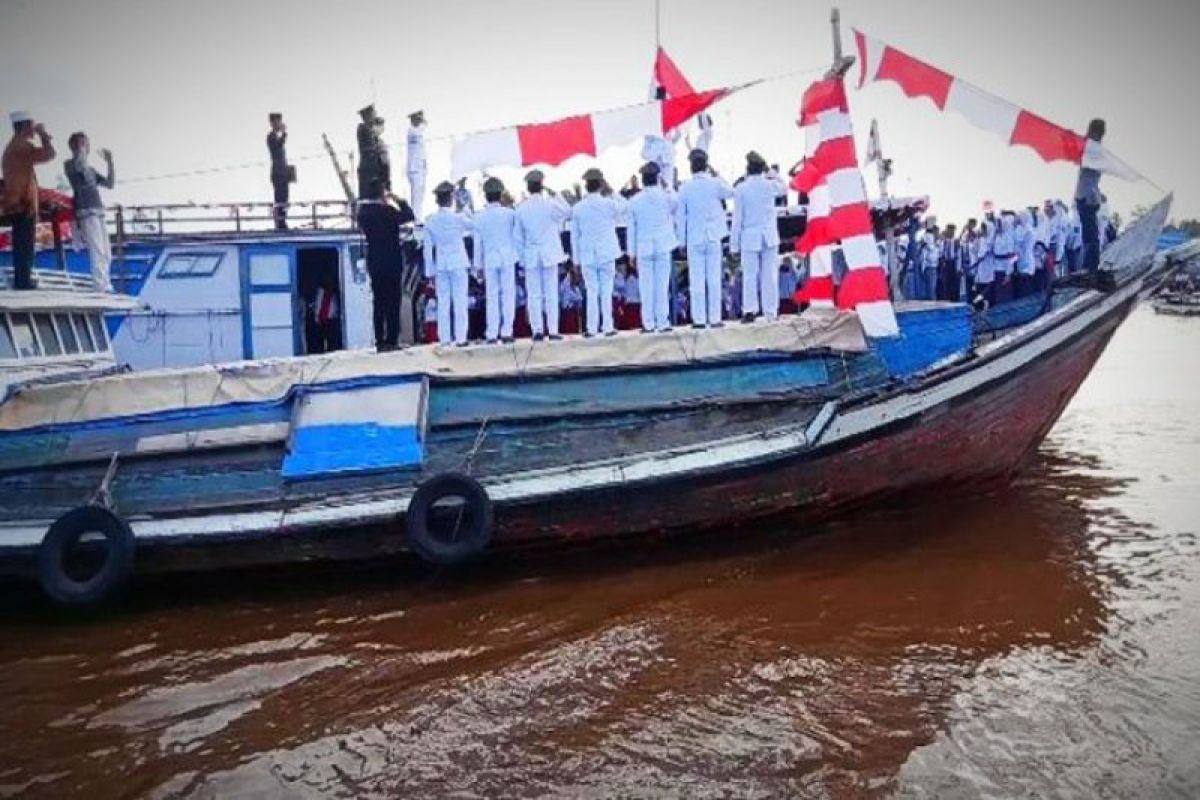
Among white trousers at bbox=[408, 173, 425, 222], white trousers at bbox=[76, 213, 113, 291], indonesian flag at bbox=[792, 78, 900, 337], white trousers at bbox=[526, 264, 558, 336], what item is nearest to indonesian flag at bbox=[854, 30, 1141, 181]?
indonesian flag at bbox=[792, 78, 900, 337]

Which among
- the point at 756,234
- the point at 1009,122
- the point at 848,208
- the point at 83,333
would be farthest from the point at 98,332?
the point at 1009,122

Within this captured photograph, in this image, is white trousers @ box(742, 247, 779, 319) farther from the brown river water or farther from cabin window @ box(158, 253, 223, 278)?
cabin window @ box(158, 253, 223, 278)

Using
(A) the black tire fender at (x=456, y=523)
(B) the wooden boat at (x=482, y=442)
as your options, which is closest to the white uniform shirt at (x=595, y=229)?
(B) the wooden boat at (x=482, y=442)

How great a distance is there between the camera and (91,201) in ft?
30.3

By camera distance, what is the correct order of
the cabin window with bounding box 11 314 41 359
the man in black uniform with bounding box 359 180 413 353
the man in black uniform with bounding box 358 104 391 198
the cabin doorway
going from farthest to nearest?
1. the cabin doorway
2. the man in black uniform with bounding box 358 104 391 198
3. the man in black uniform with bounding box 359 180 413 353
4. the cabin window with bounding box 11 314 41 359

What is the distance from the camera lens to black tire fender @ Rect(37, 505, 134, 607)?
5977mm

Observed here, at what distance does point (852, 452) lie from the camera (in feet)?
22.9

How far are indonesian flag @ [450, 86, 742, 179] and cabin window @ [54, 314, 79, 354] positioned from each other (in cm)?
391

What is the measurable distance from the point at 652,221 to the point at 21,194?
5577 mm

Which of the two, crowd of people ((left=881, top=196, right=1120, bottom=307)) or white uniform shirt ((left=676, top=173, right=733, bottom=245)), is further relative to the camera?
crowd of people ((left=881, top=196, right=1120, bottom=307))

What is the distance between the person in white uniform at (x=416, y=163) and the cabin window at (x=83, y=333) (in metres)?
4.02

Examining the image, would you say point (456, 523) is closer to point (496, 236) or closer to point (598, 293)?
point (598, 293)

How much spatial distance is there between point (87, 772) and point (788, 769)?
340cm

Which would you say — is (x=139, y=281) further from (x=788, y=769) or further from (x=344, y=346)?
(x=788, y=769)
